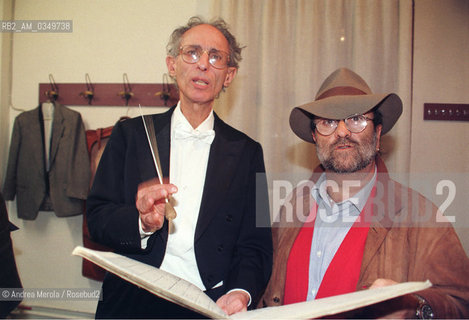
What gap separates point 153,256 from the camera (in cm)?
111

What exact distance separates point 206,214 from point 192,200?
0.29 ft

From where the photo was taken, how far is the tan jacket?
3.40ft

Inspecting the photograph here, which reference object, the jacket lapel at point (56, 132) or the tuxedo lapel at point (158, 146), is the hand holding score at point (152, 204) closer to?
the tuxedo lapel at point (158, 146)

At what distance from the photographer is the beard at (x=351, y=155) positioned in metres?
1.24

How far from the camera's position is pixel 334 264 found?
3.84 ft

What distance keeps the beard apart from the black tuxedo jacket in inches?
11.9

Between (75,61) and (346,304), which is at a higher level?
(75,61)

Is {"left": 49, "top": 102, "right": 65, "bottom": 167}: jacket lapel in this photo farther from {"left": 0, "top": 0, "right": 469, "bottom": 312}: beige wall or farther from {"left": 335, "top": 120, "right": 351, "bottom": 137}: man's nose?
{"left": 335, "top": 120, "right": 351, "bottom": 137}: man's nose

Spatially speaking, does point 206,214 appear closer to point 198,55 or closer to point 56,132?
point 198,55

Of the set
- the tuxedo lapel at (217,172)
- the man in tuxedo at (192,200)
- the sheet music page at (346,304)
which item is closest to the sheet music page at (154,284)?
the sheet music page at (346,304)

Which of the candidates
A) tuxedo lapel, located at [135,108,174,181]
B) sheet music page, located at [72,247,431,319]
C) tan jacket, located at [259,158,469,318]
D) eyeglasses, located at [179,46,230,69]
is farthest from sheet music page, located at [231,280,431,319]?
eyeglasses, located at [179,46,230,69]

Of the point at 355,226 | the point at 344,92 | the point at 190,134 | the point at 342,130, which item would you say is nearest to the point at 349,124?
the point at 342,130

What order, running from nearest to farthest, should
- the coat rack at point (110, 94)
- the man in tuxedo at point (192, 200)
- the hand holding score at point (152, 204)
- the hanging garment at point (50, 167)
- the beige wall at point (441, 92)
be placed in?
1. the hand holding score at point (152, 204)
2. the man in tuxedo at point (192, 200)
3. the beige wall at point (441, 92)
4. the hanging garment at point (50, 167)
5. the coat rack at point (110, 94)

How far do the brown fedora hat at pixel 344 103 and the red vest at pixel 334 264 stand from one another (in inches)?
13.6
